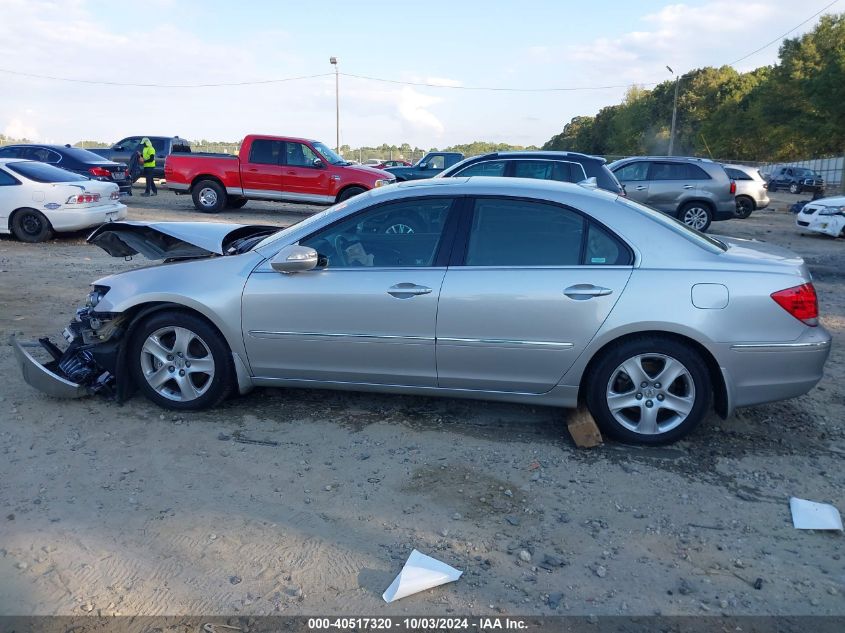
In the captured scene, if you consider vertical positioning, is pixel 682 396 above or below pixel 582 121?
below

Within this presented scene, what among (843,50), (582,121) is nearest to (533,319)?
(843,50)

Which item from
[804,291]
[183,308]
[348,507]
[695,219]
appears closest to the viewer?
[348,507]

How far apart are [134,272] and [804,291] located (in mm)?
4206

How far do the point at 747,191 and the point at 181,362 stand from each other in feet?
57.8

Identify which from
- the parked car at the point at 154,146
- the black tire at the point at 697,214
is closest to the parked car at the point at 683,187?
the black tire at the point at 697,214

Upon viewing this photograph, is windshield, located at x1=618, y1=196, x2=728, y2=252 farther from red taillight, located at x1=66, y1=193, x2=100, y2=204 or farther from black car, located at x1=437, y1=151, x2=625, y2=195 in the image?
red taillight, located at x1=66, y1=193, x2=100, y2=204

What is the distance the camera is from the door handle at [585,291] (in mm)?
3982

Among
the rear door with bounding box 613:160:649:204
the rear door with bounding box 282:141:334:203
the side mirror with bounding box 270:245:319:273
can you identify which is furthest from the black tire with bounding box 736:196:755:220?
the side mirror with bounding box 270:245:319:273

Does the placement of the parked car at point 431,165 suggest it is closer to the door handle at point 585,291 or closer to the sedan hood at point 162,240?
the sedan hood at point 162,240

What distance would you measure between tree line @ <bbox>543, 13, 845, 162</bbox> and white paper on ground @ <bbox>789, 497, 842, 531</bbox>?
136ft

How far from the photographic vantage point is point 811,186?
36.2 m

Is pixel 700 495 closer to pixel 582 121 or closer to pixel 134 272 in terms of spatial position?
pixel 134 272

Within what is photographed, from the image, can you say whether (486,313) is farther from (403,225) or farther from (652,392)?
(652,392)

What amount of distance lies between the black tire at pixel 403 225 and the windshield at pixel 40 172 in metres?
9.56
